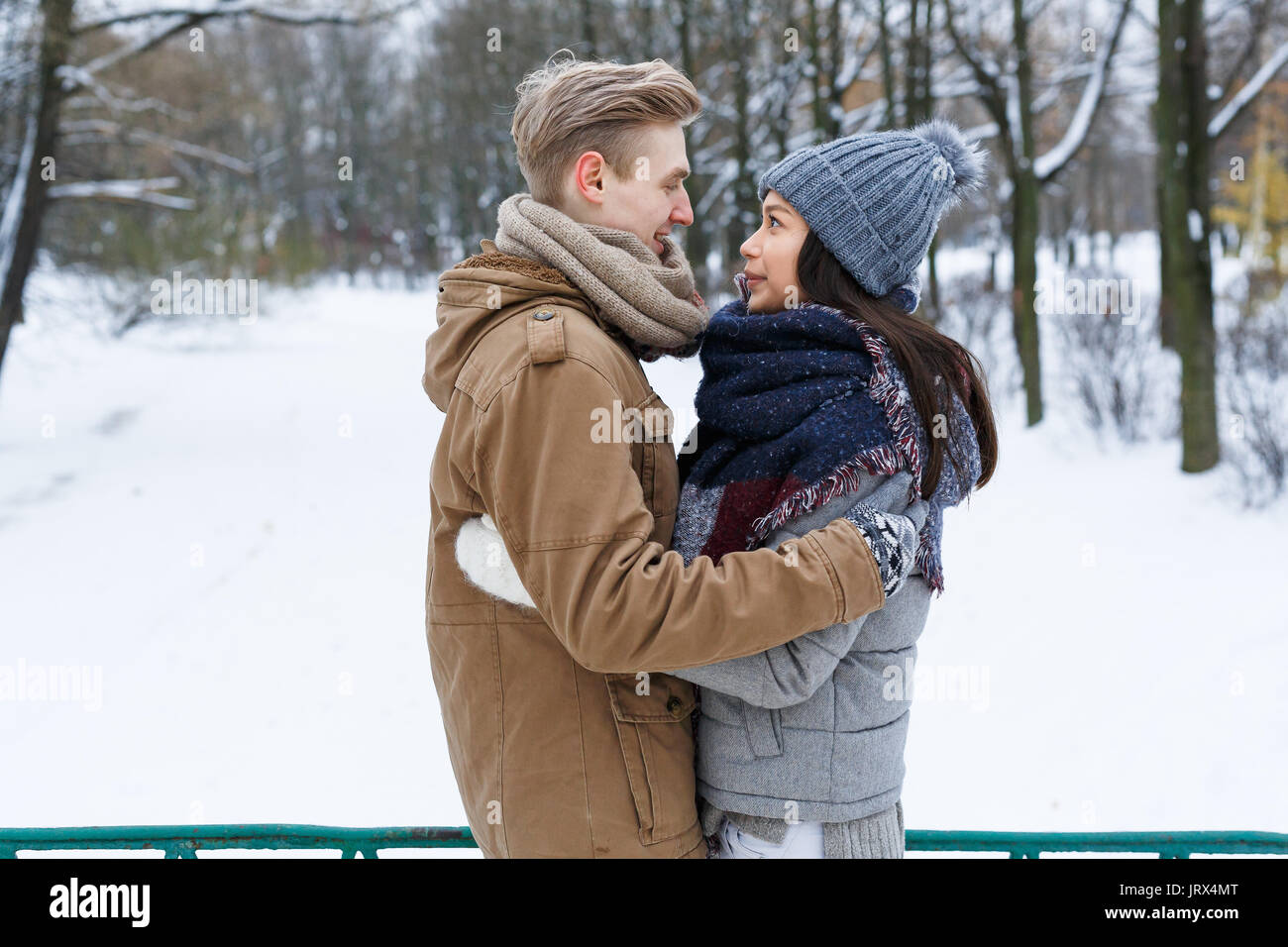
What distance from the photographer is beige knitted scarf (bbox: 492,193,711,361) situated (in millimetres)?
1651

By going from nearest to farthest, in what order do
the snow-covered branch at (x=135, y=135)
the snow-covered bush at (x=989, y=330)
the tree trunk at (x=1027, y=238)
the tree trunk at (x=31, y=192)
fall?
1. the tree trunk at (x=31, y=192)
2. the tree trunk at (x=1027, y=238)
3. the snow-covered branch at (x=135, y=135)
4. the snow-covered bush at (x=989, y=330)

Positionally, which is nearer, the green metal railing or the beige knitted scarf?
the beige knitted scarf

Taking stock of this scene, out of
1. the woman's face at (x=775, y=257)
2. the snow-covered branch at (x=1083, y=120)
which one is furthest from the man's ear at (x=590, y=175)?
the snow-covered branch at (x=1083, y=120)

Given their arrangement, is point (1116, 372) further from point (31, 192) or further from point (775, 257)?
point (31, 192)

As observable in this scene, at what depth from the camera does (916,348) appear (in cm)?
175

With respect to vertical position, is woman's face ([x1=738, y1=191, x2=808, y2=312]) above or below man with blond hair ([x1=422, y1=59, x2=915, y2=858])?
above

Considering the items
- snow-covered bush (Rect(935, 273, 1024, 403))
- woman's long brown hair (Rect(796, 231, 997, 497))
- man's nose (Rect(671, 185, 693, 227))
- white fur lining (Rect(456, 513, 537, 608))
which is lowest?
white fur lining (Rect(456, 513, 537, 608))

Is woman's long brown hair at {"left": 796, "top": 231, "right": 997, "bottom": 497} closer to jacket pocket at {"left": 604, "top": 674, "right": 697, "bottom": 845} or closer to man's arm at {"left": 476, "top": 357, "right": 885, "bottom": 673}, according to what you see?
man's arm at {"left": 476, "top": 357, "right": 885, "bottom": 673}

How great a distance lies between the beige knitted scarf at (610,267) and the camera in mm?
1651

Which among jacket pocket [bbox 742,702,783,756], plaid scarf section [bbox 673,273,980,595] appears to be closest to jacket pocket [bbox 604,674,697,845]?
jacket pocket [bbox 742,702,783,756]

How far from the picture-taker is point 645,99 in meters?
1.68

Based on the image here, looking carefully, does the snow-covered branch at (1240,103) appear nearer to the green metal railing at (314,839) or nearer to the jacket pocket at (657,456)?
the green metal railing at (314,839)

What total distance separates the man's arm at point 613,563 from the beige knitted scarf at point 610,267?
7.1 inches

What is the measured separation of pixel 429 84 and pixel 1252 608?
30.9 meters
